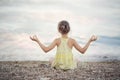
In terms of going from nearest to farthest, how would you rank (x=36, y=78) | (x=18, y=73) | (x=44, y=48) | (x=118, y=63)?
(x=44, y=48)
(x=36, y=78)
(x=18, y=73)
(x=118, y=63)

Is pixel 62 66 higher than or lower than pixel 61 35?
lower

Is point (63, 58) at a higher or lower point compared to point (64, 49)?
lower

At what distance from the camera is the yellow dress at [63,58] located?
978 cm

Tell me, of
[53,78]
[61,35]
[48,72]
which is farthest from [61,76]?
[61,35]

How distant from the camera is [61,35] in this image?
32.7ft

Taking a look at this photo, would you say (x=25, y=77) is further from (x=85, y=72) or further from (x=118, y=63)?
(x=118, y=63)

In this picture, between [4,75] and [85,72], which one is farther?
[85,72]

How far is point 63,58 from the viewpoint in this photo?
32.3 ft

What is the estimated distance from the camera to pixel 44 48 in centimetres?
957

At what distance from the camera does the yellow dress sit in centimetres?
978

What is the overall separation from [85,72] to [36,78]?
323 cm

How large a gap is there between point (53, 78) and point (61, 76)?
19.3 inches

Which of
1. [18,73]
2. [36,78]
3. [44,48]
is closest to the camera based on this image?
[44,48]

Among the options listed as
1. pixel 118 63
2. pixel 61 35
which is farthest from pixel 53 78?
pixel 118 63
